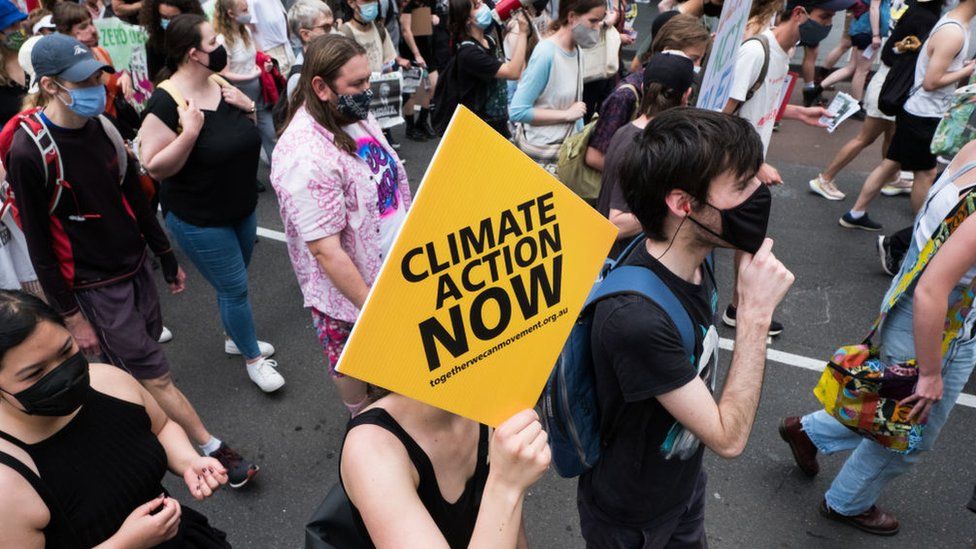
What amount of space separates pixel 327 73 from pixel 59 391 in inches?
57.9

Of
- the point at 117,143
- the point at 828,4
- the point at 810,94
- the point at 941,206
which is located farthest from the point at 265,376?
the point at 810,94

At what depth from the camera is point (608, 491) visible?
6.50 ft

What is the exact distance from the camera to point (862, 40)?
8172 mm

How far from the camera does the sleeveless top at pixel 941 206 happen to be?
2285mm

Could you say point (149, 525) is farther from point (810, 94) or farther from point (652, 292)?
point (810, 94)

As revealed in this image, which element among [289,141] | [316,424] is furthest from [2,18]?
[316,424]

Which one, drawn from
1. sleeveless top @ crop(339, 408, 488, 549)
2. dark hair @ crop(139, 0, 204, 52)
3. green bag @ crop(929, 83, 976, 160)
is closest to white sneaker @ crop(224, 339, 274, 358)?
dark hair @ crop(139, 0, 204, 52)

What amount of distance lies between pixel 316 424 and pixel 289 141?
170 centimetres

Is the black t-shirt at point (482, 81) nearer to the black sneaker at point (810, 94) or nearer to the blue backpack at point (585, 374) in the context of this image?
the blue backpack at point (585, 374)

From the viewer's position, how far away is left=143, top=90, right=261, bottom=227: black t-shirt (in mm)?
3240

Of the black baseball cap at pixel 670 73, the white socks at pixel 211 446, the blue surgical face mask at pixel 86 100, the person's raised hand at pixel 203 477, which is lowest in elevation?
the white socks at pixel 211 446

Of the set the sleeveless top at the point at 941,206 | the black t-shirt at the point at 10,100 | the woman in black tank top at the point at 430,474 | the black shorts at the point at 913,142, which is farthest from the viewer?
the black shorts at the point at 913,142

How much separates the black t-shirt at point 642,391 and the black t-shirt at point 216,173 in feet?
7.24

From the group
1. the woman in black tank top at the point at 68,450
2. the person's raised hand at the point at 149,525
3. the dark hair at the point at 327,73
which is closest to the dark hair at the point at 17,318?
the woman in black tank top at the point at 68,450
